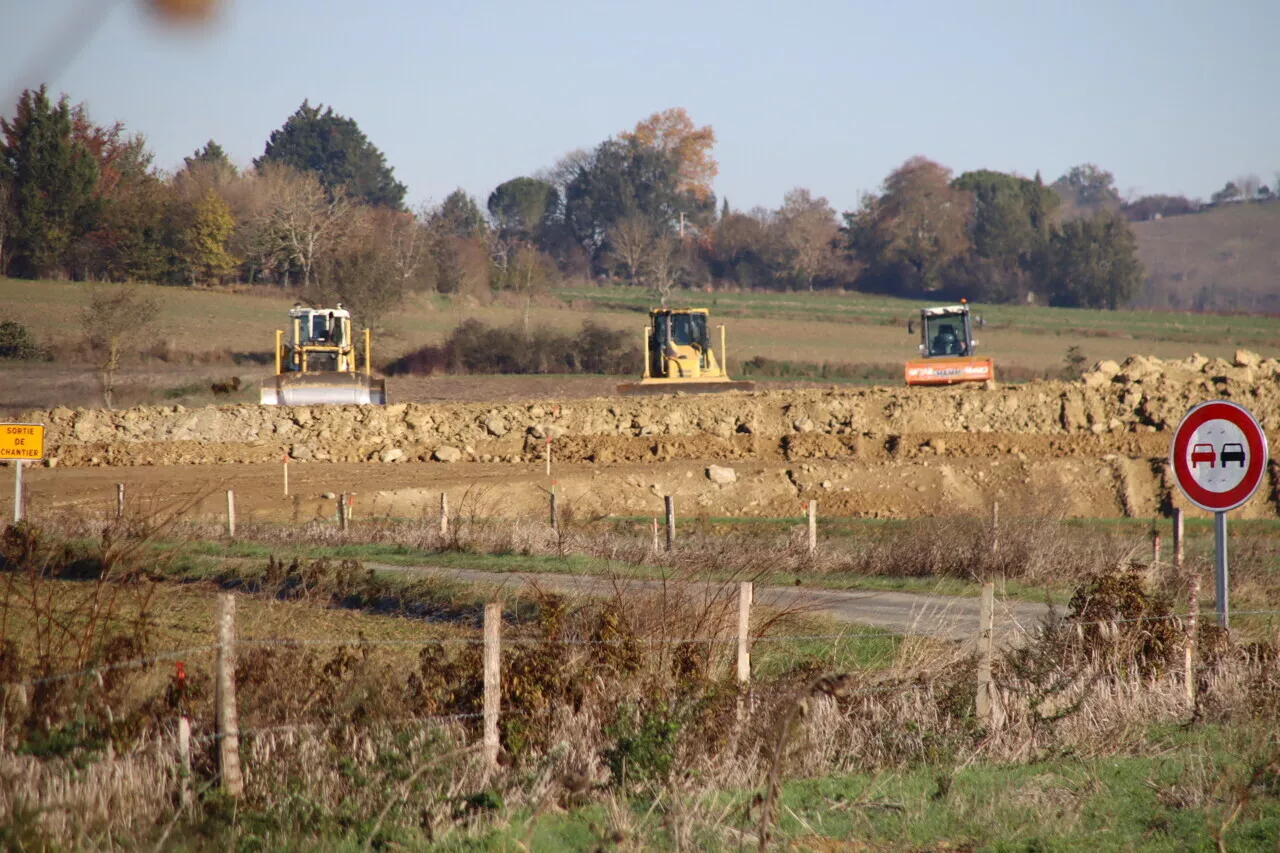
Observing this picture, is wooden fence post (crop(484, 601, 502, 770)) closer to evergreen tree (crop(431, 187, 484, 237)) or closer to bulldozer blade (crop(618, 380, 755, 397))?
bulldozer blade (crop(618, 380, 755, 397))

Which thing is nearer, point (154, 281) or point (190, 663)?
point (190, 663)

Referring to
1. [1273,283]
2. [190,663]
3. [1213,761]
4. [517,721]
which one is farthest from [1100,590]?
[1273,283]

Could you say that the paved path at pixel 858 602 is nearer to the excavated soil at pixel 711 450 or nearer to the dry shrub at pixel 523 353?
the excavated soil at pixel 711 450

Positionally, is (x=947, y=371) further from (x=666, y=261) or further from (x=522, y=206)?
(x=522, y=206)

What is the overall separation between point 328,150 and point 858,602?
102 m

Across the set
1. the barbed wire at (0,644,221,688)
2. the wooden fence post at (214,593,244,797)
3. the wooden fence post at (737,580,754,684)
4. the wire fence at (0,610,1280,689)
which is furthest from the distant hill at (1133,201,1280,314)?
the wooden fence post at (214,593,244,797)

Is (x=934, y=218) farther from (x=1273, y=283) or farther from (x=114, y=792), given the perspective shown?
(x=114, y=792)

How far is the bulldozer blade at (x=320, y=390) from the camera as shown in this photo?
36.6 m

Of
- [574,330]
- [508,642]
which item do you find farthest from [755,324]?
[508,642]

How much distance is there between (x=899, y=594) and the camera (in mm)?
17609

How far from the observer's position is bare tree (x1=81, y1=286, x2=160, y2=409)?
4466 centimetres

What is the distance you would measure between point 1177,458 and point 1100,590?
1.53 meters

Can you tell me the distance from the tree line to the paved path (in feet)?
84.4

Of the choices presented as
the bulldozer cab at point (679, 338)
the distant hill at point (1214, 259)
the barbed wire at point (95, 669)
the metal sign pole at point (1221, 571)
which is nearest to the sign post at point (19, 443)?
the barbed wire at point (95, 669)
